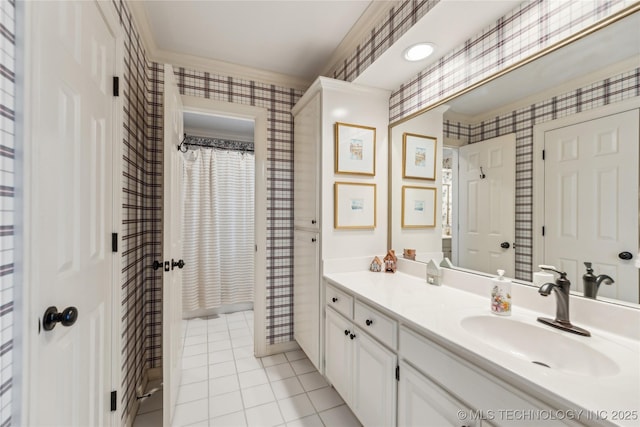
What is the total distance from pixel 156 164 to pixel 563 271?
252 cm

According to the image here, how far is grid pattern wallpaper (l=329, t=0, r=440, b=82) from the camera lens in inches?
53.4

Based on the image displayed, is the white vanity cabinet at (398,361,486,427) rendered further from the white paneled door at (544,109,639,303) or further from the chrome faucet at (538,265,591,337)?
the white paneled door at (544,109,639,303)

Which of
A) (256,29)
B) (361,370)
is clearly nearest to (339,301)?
(361,370)

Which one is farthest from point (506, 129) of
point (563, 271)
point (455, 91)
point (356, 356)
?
point (356, 356)

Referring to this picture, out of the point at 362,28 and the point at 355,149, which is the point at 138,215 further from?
the point at 362,28

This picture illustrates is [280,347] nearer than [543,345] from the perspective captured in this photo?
No

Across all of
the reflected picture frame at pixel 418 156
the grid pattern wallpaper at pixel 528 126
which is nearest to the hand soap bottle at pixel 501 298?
the grid pattern wallpaper at pixel 528 126

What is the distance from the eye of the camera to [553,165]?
1171 mm

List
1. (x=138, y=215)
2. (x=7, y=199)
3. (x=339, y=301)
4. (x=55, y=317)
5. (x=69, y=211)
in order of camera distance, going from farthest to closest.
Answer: (x=138, y=215) → (x=339, y=301) → (x=69, y=211) → (x=55, y=317) → (x=7, y=199)

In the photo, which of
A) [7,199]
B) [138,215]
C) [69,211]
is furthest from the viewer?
[138,215]

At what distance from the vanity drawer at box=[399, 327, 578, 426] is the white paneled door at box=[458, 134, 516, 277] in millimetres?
631

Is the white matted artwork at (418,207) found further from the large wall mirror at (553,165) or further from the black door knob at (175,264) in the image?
the black door knob at (175,264)

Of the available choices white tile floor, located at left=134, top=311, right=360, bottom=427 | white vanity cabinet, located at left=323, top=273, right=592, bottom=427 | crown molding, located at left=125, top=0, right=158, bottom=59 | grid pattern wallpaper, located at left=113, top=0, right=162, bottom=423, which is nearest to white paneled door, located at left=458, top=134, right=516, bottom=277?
white vanity cabinet, located at left=323, top=273, right=592, bottom=427

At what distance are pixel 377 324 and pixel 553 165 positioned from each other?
1036mm
